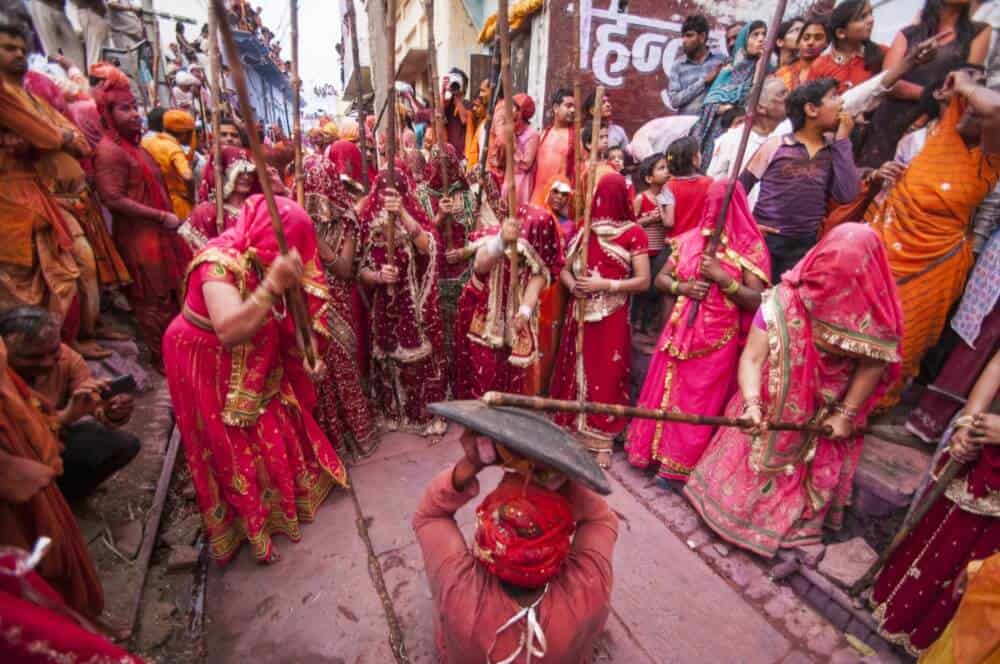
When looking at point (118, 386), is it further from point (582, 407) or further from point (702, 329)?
point (702, 329)

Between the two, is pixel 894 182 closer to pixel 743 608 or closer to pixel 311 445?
pixel 743 608

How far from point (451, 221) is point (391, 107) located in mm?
1734

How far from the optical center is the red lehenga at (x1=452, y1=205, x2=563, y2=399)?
10.5ft

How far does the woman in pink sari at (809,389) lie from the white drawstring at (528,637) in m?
1.48

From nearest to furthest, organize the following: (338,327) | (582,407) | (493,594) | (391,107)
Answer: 1. (493,594)
2. (582,407)
3. (391,107)
4. (338,327)

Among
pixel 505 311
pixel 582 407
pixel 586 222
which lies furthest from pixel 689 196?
pixel 582 407

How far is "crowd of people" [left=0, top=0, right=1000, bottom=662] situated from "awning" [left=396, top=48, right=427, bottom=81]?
1093 centimetres

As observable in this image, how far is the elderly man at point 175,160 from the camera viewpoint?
5.18 meters

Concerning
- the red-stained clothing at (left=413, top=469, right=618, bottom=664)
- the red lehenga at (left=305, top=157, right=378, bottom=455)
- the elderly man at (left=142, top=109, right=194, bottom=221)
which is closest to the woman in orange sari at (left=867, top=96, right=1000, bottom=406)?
the red-stained clothing at (left=413, top=469, right=618, bottom=664)

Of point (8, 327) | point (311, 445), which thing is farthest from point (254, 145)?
point (311, 445)

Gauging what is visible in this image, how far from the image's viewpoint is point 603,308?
348 cm

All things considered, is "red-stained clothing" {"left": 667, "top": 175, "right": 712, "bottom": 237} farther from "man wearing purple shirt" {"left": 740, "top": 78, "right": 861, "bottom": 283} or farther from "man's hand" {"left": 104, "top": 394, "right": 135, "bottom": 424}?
"man's hand" {"left": 104, "top": 394, "right": 135, "bottom": 424}

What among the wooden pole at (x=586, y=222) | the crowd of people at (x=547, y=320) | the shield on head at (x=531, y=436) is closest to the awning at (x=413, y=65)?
the crowd of people at (x=547, y=320)

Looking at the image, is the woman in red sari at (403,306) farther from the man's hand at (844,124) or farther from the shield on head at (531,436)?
the man's hand at (844,124)
